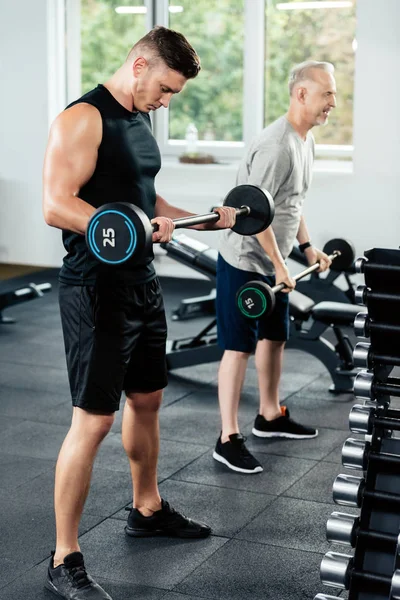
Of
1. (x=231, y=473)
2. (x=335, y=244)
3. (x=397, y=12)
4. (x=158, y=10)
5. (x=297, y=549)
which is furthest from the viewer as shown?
(x=158, y=10)

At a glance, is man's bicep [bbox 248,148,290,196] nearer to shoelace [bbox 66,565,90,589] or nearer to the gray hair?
the gray hair

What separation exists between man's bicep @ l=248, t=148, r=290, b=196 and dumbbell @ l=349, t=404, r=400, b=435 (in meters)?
1.31

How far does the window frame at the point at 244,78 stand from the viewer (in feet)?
19.5

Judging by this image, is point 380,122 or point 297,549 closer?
point 297,549

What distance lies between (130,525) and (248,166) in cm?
116

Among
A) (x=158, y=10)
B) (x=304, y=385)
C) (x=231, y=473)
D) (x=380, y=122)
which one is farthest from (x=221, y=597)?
(x=158, y=10)

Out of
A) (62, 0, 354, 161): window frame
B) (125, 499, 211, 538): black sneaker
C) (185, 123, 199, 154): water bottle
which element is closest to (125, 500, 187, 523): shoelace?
(125, 499, 211, 538): black sneaker

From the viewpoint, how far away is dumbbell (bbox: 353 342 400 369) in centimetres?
157

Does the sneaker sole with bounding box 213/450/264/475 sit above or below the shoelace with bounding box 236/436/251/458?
below

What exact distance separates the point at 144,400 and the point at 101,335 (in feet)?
0.88

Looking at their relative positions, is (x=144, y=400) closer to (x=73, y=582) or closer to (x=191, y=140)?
(x=73, y=582)

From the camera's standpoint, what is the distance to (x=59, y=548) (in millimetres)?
2061

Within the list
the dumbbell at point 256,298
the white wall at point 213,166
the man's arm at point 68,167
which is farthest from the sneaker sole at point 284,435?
the white wall at point 213,166

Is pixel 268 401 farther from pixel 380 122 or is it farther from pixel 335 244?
pixel 380 122
